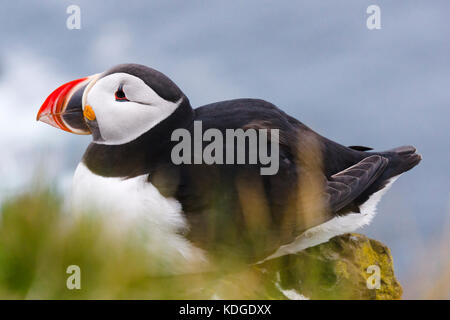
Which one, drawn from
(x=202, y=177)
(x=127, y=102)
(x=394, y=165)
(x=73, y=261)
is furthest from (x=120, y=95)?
(x=394, y=165)

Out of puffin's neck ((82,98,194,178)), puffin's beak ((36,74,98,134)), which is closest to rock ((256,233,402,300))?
puffin's neck ((82,98,194,178))

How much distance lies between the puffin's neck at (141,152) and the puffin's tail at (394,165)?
190 centimetres

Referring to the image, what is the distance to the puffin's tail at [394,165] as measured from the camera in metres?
5.61

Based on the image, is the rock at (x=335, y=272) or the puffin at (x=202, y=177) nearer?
the puffin at (x=202, y=177)

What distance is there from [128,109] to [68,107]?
27.8 inches

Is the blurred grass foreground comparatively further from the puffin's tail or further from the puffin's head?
the puffin's tail

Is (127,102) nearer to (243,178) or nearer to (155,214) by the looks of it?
(155,214)

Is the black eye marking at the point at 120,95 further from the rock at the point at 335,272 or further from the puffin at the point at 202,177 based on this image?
the rock at the point at 335,272

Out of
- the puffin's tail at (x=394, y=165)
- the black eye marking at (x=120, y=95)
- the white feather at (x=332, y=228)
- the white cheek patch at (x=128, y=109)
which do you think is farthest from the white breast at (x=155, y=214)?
the puffin's tail at (x=394, y=165)

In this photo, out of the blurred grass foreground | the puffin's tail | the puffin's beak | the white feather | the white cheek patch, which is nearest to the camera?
the blurred grass foreground

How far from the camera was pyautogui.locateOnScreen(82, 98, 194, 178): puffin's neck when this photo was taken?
4789 mm

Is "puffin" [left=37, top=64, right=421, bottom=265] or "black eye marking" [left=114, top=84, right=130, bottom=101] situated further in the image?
"black eye marking" [left=114, top=84, right=130, bottom=101]
